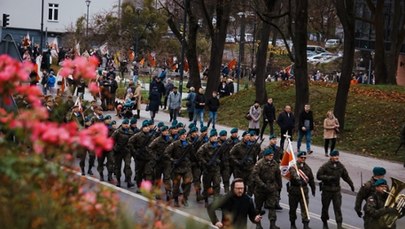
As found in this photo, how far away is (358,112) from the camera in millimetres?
33719

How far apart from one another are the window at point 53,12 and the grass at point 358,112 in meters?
45.7

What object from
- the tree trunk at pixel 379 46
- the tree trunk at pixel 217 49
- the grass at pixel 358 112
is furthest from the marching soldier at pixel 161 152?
the tree trunk at pixel 379 46

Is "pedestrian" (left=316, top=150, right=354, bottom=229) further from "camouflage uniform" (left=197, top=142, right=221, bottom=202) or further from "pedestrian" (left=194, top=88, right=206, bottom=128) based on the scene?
"pedestrian" (left=194, top=88, right=206, bottom=128)

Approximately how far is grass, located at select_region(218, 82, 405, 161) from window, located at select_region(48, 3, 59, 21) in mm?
45658

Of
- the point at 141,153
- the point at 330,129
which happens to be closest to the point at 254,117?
the point at 330,129

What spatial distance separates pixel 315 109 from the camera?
116 ft

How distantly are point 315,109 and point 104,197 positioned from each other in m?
30.1

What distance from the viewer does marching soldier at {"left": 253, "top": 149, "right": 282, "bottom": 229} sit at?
17.1 meters

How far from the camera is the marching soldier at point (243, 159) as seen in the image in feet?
64.8

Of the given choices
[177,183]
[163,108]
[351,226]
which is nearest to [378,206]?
[351,226]

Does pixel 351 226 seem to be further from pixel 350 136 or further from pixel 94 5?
pixel 94 5

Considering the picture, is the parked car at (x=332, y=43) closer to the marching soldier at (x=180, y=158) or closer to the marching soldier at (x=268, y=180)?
the marching soldier at (x=180, y=158)

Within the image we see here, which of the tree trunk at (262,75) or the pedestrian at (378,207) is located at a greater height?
the tree trunk at (262,75)

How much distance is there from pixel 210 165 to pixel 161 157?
1.06 meters
